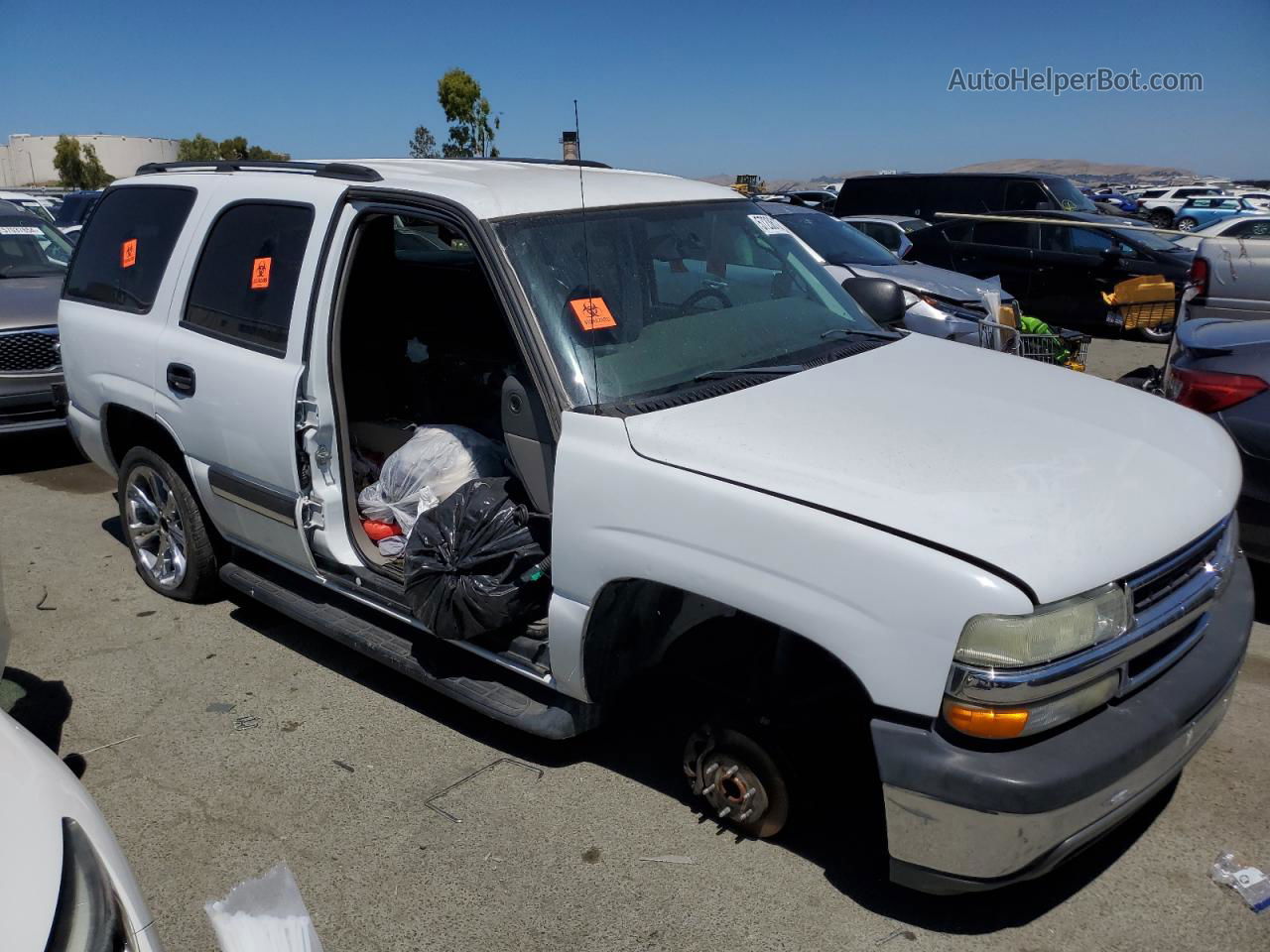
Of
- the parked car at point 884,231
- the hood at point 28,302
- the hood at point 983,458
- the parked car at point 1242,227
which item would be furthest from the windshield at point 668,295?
the parked car at point 1242,227

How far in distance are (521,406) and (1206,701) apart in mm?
2140

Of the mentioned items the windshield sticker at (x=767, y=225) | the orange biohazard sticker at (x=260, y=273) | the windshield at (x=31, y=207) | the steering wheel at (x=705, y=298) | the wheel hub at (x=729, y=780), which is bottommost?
the wheel hub at (x=729, y=780)

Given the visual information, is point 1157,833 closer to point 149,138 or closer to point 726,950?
point 726,950

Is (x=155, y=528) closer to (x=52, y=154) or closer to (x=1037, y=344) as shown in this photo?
(x=1037, y=344)

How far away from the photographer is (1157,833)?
3105mm

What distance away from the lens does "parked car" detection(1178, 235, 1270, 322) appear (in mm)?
7414

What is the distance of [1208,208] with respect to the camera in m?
32.0

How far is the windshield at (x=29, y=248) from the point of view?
8.17m

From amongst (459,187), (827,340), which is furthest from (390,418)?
(827,340)

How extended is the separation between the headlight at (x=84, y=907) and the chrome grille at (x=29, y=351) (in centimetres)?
597

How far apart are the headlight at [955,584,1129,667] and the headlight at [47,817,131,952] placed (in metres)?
1.84

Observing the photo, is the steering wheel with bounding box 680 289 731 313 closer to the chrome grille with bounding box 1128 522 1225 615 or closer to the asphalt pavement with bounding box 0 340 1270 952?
the asphalt pavement with bounding box 0 340 1270 952

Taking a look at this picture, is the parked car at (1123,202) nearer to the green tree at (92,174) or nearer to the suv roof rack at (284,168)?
the suv roof rack at (284,168)

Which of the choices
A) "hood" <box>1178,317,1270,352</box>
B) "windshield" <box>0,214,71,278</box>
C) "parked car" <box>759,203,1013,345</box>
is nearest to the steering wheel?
"hood" <box>1178,317,1270,352</box>
